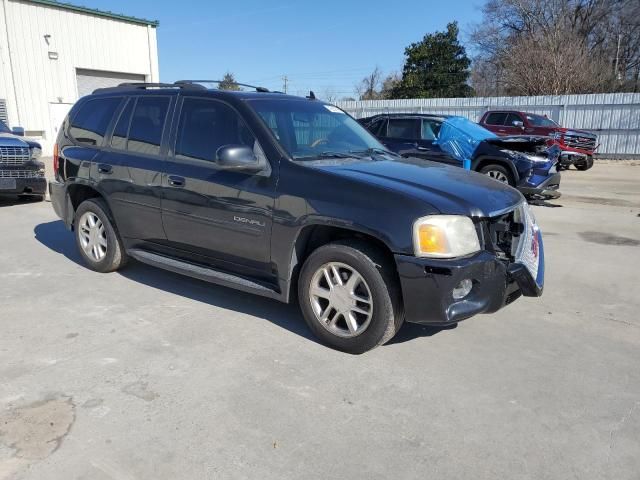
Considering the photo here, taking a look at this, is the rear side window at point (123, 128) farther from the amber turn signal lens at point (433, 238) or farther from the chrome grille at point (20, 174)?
the chrome grille at point (20, 174)

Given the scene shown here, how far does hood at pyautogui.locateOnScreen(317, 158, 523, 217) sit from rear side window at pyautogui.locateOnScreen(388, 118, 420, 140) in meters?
6.59

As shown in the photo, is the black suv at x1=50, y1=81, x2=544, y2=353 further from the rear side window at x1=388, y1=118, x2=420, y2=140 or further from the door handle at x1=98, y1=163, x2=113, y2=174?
the rear side window at x1=388, y1=118, x2=420, y2=140

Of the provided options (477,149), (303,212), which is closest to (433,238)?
(303,212)

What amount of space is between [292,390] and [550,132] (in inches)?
625

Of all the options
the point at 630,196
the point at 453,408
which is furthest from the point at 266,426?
the point at 630,196

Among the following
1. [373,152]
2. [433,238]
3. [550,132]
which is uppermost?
[373,152]

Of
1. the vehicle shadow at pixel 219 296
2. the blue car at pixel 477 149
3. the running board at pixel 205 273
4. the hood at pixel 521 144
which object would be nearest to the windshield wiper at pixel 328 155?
the running board at pixel 205 273

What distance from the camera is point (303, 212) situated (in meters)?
3.71

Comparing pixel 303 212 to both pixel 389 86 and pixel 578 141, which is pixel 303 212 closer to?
pixel 578 141

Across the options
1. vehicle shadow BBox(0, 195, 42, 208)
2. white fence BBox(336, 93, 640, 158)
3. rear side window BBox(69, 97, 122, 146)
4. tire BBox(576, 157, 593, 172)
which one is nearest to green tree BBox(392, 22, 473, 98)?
white fence BBox(336, 93, 640, 158)

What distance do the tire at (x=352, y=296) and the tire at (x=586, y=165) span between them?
15336 millimetres

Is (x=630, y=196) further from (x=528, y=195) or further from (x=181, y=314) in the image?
(x=181, y=314)

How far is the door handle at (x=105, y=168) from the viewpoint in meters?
5.08

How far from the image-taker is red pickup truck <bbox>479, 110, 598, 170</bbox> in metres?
16.2
